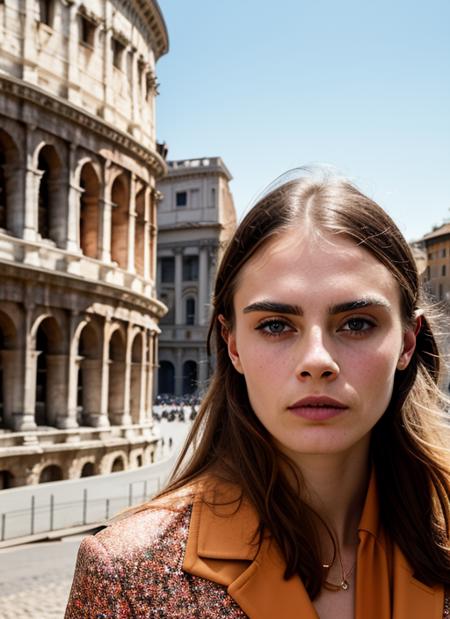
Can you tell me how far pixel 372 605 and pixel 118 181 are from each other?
27.1 meters

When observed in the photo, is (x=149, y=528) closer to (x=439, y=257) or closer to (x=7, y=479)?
(x=7, y=479)

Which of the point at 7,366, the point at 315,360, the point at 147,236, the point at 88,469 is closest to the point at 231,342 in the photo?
the point at 315,360

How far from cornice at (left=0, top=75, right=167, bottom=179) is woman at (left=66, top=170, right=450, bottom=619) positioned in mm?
21698

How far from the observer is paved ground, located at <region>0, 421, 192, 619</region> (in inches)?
465

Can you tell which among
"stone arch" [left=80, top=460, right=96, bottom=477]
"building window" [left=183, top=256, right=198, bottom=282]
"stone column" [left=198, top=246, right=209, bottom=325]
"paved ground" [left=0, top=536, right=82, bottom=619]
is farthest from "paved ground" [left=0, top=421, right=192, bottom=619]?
"building window" [left=183, top=256, right=198, bottom=282]

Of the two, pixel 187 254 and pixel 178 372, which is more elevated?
pixel 187 254

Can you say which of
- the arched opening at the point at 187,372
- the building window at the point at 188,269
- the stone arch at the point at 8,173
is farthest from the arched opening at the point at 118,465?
the building window at the point at 188,269

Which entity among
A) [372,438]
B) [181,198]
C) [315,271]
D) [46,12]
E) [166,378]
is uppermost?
[181,198]

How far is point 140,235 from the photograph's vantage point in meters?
29.8

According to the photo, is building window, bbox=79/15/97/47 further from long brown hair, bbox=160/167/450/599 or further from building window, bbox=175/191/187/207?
building window, bbox=175/191/187/207

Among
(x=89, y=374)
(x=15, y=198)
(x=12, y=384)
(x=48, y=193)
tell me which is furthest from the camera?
(x=89, y=374)

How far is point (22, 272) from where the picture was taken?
21.7 metres

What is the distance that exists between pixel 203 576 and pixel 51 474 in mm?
22160

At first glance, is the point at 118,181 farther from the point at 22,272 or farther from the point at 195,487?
the point at 195,487
